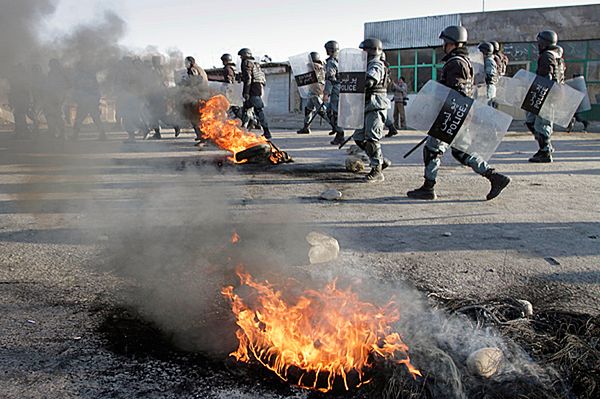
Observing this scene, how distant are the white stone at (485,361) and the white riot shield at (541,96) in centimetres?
722

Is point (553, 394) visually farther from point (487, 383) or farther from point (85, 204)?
point (85, 204)

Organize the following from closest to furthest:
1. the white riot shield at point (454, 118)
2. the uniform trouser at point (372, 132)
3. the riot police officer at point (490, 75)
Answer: the white riot shield at point (454, 118)
the uniform trouser at point (372, 132)
the riot police officer at point (490, 75)

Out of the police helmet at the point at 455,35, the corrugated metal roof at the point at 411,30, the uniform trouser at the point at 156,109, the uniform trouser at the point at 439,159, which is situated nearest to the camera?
the police helmet at the point at 455,35

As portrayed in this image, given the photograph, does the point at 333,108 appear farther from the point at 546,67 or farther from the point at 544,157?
the point at 546,67

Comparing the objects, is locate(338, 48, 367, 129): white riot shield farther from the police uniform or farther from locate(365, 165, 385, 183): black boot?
the police uniform

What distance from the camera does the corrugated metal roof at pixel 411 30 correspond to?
71.4 feet

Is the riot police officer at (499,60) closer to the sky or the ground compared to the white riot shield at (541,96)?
closer to the sky

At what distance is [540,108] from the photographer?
8750 mm

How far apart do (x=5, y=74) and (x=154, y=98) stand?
18.0 ft

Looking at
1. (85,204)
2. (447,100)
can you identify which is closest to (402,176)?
(447,100)

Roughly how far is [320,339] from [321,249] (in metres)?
1.63

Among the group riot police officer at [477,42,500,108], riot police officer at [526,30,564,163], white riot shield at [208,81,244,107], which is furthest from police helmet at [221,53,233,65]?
riot police officer at [526,30,564,163]

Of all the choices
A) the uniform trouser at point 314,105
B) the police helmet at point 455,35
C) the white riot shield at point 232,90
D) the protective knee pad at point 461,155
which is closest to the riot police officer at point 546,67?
the police helmet at point 455,35

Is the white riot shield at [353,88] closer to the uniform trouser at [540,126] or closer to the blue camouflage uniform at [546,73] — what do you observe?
the blue camouflage uniform at [546,73]
